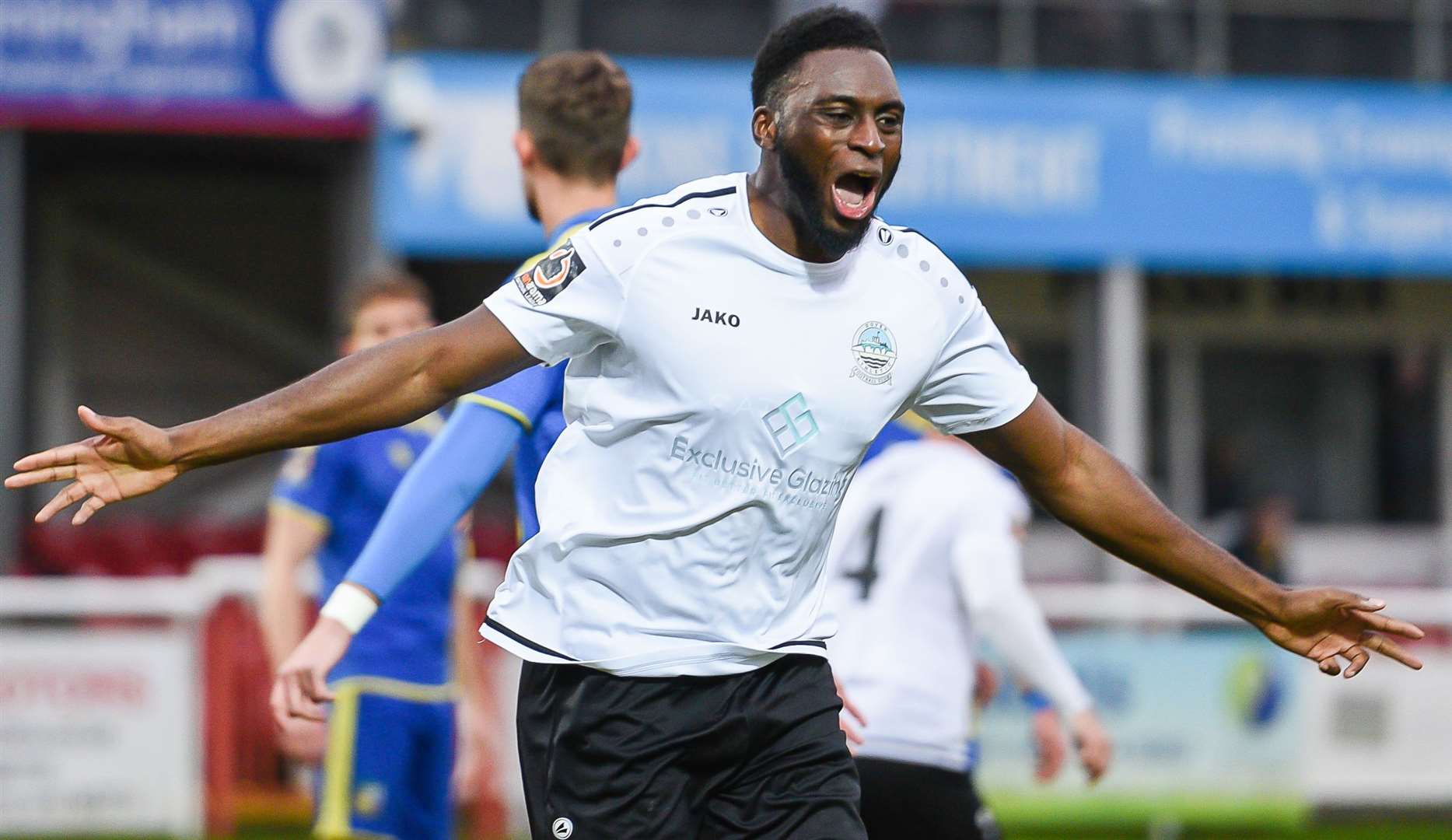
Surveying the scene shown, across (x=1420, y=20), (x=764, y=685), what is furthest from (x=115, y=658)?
(x=1420, y=20)

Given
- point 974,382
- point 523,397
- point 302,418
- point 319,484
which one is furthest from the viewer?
point 319,484

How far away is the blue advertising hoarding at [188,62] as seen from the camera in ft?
44.8

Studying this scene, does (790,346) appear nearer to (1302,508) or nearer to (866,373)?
(866,373)

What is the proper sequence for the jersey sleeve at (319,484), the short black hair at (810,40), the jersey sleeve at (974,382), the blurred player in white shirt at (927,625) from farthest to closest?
1. the jersey sleeve at (319,484)
2. the blurred player in white shirt at (927,625)
3. the jersey sleeve at (974,382)
4. the short black hair at (810,40)

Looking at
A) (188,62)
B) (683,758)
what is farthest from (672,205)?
(188,62)

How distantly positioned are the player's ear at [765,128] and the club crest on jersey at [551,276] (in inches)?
14.8

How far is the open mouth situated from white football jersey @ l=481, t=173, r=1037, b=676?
133mm

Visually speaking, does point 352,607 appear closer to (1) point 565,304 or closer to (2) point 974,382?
(1) point 565,304

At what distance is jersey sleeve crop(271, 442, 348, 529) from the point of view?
5.88 metres

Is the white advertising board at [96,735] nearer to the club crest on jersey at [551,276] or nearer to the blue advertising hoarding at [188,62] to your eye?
the blue advertising hoarding at [188,62]

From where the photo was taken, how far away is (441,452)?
4148 millimetres

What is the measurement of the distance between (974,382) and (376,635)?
2592 mm

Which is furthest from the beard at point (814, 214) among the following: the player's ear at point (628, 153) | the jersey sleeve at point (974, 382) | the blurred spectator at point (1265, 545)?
the blurred spectator at point (1265, 545)

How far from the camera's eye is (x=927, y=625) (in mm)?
5363
